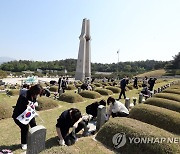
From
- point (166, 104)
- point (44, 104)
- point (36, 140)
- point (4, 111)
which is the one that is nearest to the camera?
point (36, 140)

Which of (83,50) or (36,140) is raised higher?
(83,50)

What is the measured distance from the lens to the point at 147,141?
23.7ft

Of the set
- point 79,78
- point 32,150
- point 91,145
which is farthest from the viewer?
point 79,78

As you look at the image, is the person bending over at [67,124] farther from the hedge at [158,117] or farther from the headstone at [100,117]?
the hedge at [158,117]

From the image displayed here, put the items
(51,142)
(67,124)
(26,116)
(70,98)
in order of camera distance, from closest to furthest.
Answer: (26,116) < (67,124) < (51,142) < (70,98)

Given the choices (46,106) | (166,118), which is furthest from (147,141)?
(46,106)

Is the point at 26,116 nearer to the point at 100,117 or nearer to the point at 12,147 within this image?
the point at 12,147

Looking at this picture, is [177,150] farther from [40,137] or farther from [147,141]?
[40,137]

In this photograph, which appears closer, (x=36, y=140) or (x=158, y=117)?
(x=36, y=140)

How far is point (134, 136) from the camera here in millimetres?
7477

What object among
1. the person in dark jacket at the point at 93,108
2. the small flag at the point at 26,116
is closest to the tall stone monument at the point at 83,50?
the person in dark jacket at the point at 93,108

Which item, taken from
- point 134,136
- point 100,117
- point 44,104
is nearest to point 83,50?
point 44,104

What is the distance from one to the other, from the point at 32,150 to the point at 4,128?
12.4ft

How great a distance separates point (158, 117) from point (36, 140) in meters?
5.39
